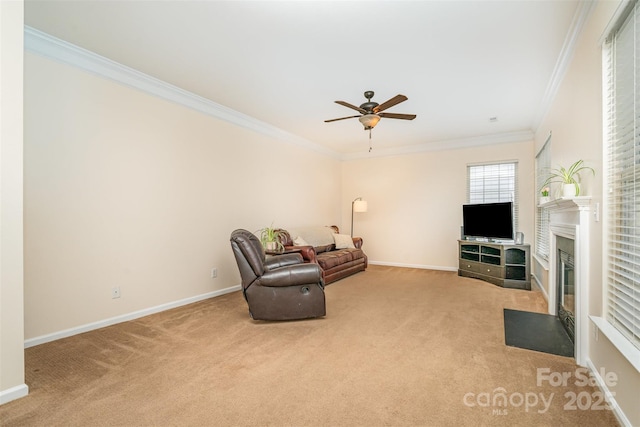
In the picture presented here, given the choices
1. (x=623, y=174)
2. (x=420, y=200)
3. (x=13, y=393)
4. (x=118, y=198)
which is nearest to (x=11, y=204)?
(x=13, y=393)

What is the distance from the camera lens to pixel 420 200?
273 inches

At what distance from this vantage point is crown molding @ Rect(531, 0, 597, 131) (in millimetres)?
2424

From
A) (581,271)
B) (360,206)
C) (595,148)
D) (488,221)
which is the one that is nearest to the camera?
(595,148)

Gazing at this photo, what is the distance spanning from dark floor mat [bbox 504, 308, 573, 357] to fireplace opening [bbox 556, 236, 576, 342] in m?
0.09

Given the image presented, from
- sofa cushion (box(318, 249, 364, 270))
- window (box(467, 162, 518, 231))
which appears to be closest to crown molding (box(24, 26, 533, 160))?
window (box(467, 162, 518, 231))

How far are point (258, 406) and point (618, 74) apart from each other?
3.03 metres

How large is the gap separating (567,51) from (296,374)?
12.5ft

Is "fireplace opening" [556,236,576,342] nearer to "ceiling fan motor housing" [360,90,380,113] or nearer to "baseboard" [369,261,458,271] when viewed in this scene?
"ceiling fan motor housing" [360,90,380,113]

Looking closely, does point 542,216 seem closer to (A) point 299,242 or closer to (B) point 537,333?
(B) point 537,333

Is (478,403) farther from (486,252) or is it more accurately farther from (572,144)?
(486,252)

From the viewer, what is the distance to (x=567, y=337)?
2955 millimetres

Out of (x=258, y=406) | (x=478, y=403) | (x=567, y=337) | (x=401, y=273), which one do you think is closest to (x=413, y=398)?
(x=478, y=403)

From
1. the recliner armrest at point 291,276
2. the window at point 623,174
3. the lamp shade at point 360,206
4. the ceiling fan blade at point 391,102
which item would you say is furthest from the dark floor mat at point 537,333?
the lamp shade at point 360,206

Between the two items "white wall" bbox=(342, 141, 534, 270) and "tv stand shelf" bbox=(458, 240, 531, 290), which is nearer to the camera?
"tv stand shelf" bbox=(458, 240, 531, 290)
